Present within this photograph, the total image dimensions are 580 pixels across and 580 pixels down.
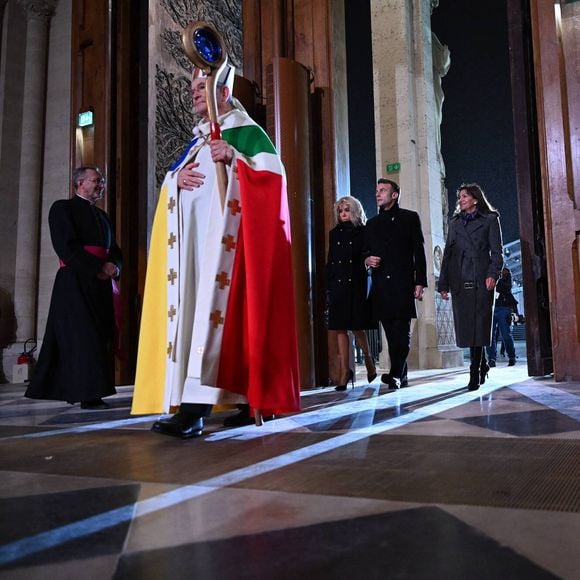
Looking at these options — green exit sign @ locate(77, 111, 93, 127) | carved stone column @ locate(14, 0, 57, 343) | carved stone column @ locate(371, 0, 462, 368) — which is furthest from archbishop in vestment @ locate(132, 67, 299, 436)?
carved stone column @ locate(14, 0, 57, 343)

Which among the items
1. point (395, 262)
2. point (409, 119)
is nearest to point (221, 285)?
point (395, 262)

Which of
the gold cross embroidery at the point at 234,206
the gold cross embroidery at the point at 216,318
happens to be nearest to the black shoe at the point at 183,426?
the gold cross embroidery at the point at 216,318

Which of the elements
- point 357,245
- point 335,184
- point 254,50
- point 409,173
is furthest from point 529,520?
point 409,173

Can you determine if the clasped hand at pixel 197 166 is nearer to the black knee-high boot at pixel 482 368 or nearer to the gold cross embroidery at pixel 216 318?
the gold cross embroidery at pixel 216 318

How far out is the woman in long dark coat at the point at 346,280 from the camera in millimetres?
4672

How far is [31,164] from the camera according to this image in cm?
Result: 862

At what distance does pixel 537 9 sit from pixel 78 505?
5.05 m

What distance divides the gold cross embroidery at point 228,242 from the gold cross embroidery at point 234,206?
0.11m

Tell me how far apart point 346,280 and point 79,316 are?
2069 mm

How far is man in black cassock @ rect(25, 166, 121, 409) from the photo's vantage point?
3773mm

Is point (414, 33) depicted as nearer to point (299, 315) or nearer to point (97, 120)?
point (97, 120)

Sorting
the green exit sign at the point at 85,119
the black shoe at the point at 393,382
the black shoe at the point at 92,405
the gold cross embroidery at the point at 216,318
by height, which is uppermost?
the green exit sign at the point at 85,119

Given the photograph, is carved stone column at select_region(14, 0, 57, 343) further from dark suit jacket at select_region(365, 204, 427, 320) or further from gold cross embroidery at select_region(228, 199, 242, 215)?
gold cross embroidery at select_region(228, 199, 242, 215)

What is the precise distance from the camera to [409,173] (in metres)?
8.24
